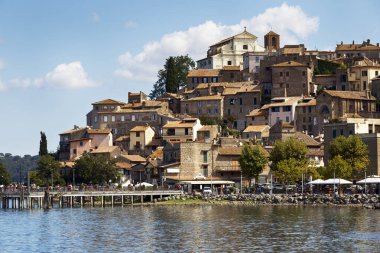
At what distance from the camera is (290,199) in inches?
4510

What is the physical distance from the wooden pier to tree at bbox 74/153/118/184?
6.51 meters

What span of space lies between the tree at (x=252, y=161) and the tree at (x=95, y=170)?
861 inches

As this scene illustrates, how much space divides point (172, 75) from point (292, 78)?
97.4ft

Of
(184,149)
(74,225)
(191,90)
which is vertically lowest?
(74,225)

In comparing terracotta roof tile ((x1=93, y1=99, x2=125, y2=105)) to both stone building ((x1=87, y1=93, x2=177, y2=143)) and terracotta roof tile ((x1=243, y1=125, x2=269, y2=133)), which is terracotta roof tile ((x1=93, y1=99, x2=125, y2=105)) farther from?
terracotta roof tile ((x1=243, y1=125, x2=269, y2=133))

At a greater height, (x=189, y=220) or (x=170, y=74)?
(x=170, y=74)

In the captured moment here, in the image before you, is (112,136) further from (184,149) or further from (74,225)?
(74,225)

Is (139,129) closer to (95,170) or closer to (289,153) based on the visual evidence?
(95,170)

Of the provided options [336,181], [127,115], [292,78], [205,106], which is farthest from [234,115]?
[336,181]

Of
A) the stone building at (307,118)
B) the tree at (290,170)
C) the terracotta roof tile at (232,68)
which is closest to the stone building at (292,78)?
the stone building at (307,118)

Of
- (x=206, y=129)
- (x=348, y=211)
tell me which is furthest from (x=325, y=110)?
(x=348, y=211)

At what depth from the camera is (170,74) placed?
183125 mm

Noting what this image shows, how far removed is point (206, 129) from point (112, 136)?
2250cm

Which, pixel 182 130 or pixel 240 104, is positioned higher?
pixel 240 104
